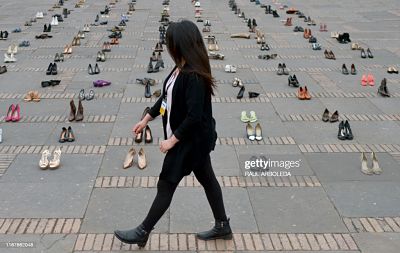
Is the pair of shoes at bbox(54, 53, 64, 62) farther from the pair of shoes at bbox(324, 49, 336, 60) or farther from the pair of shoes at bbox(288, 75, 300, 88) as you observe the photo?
the pair of shoes at bbox(324, 49, 336, 60)

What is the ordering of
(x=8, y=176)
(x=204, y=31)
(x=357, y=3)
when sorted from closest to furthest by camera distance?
1. (x=8, y=176)
2. (x=204, y=31)
3. (x=357, y=3)

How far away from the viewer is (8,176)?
6.50 m

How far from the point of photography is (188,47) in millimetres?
4066

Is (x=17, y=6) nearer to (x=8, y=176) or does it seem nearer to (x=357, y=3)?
(x=357, y=3)

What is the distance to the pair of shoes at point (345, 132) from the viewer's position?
799cm

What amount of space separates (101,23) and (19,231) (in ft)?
48.0

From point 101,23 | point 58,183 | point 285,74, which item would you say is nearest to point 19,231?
point 58,183

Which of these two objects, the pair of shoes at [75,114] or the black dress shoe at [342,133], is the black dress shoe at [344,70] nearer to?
the black dress shoe at [342,133]

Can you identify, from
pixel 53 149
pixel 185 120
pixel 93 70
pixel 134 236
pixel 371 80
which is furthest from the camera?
pixel 93 70

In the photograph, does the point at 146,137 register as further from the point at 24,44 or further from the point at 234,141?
the point at 24,44

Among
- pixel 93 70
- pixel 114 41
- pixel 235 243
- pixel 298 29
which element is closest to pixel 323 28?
pixel 298 29

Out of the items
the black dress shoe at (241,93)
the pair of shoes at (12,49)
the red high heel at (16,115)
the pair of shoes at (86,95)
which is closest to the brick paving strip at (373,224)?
the black dress shoe at (241,93)

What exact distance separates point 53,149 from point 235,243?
11.8ft

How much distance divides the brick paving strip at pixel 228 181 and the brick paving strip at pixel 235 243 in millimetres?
1214
